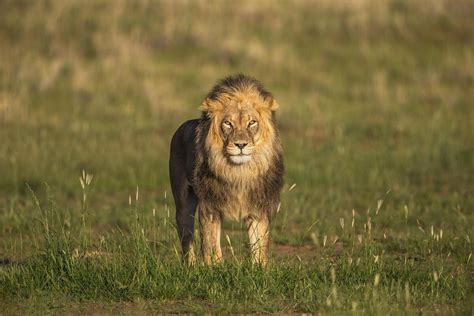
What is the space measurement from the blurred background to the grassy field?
4 cm

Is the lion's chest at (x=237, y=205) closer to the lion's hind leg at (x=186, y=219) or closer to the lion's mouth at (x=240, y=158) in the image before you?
the lion's mouth at (x=240, y=158)

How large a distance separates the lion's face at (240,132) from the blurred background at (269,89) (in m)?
Result: 1.50

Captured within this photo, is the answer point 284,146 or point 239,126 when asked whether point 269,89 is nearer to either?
point 284,146

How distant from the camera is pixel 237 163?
6.34 m

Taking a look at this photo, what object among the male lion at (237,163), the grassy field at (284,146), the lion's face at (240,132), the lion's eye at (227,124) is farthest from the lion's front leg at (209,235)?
the lion's eye at (227,124)

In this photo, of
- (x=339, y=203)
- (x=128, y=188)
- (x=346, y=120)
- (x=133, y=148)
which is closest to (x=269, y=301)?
(x=339, y=203)

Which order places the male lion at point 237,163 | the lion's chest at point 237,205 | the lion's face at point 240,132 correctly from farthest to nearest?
the lion's chest at point 237,205 < the male lion at point 237,163 < the lion's face at point 240,132

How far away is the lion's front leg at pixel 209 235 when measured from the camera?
6.42m

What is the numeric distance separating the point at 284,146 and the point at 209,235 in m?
6.83

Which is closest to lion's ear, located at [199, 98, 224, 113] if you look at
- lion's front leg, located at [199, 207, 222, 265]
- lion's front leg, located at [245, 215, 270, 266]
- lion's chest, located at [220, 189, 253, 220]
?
lion's chest, located at [220, 189, 253, 220]

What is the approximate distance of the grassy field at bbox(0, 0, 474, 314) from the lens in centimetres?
607

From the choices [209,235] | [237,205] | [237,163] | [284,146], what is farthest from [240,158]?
[284,146]

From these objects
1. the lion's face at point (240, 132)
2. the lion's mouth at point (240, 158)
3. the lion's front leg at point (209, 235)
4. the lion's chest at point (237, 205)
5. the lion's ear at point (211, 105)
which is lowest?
the lion's front leg at point (209, 235)

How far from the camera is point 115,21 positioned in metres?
19.6
